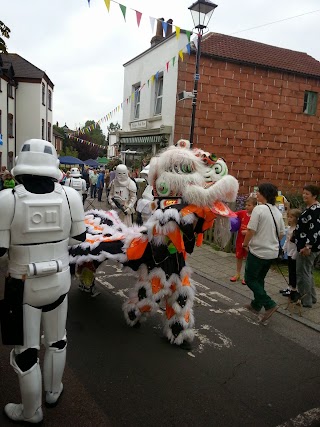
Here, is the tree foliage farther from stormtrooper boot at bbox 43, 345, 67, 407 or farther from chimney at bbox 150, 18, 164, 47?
chimney at bbox 150, 18, 164, 47

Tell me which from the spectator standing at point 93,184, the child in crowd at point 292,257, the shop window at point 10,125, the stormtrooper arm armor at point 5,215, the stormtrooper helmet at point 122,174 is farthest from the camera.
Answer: the shop window at point 10,125

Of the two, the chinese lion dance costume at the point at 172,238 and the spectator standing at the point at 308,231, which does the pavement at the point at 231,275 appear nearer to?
the spectator standing at the point at 308,231

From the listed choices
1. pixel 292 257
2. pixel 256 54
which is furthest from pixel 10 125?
pixel 292 257

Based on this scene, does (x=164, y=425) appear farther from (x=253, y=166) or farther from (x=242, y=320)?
(x=253, y=166)

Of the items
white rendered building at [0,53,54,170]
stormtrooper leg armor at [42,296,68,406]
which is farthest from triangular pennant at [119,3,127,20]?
white rendered building at [0,53,54,170]

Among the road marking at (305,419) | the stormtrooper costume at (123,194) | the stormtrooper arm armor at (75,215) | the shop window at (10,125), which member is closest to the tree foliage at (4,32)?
the stormtrooper costume at (123,194)

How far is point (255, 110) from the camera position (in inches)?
537

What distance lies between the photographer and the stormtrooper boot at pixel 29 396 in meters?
2.41

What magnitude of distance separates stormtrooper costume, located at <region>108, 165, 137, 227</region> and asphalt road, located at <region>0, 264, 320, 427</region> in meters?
2.89

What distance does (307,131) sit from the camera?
578 inches

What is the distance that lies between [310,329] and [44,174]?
3.78 metres

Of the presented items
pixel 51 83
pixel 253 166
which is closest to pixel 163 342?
pixel 253 166

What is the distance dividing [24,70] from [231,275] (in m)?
26.1

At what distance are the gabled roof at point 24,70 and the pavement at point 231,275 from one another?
22768 millimetres
